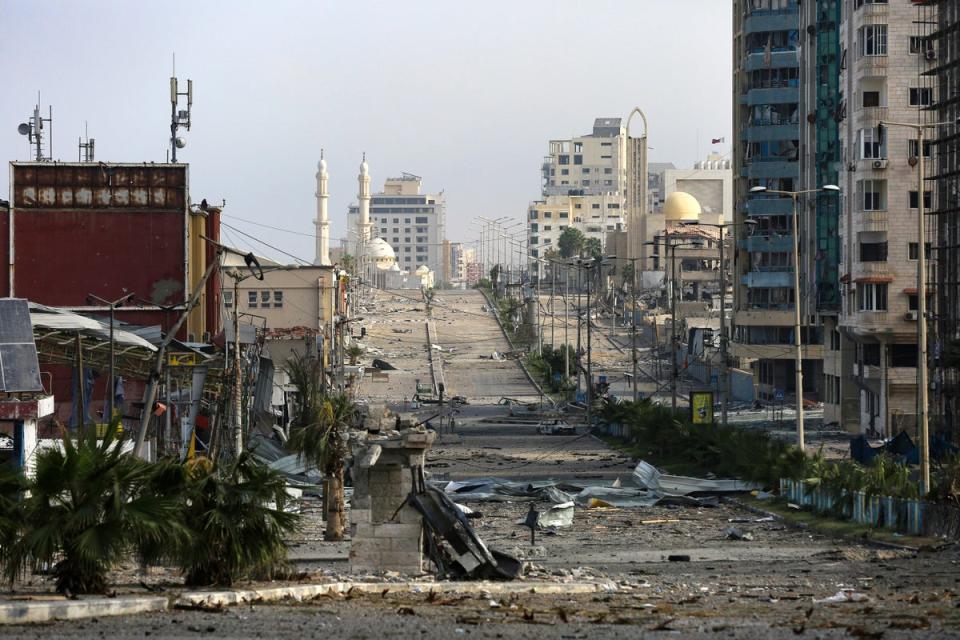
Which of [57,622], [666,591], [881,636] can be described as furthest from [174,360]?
[881,636]

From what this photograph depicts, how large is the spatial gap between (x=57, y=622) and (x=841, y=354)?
55.4 metres

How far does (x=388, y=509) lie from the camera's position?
24.6 meters

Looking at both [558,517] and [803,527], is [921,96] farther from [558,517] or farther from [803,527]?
[558,517]

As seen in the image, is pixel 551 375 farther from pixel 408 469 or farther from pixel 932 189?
pixel 408 469

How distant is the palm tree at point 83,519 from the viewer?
62.7ft

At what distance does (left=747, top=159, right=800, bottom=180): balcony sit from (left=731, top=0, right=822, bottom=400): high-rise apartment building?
0.05 metres

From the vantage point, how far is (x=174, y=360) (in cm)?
4678

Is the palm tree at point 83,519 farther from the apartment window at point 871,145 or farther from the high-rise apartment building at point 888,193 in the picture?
the apartment window at point 871,145

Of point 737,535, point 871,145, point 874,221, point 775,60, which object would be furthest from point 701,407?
point 775,60

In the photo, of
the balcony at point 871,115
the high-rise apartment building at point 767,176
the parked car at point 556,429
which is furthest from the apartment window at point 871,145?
the high-rise apartment building at point 767,176

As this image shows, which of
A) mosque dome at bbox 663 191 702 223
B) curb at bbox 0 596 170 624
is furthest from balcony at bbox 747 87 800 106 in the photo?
mosque dome at bbox 663 191 702 223

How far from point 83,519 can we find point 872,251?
48.1 m

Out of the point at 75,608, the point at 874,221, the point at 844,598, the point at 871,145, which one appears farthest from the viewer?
the point at 874,221

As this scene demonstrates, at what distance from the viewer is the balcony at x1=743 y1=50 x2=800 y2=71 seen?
90750mm
